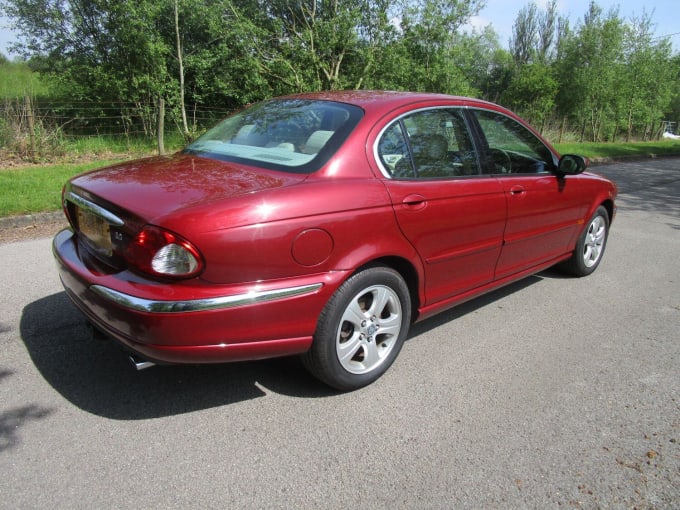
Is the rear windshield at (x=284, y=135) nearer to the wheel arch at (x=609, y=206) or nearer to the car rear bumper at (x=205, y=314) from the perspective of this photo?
the car rear bumper at (x=205, y=314)

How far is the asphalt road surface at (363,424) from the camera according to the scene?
214 centimetres

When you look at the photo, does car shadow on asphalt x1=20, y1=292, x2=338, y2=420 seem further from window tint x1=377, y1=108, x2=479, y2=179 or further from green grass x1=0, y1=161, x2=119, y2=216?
green grass x1=0, y1=161, x2=119, y2=216

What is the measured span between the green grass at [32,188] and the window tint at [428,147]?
5.47 meters

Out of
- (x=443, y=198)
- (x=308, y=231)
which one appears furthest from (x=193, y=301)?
(x=443, y=198)

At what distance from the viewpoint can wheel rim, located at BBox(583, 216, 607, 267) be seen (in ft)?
16.1

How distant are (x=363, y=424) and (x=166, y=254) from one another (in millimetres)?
1304

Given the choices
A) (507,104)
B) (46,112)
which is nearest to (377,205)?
(46,112)

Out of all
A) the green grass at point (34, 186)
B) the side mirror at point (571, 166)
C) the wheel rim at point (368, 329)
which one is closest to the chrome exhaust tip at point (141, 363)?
the wheel rim at point (368, 329)

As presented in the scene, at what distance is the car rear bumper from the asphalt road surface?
1.50ft

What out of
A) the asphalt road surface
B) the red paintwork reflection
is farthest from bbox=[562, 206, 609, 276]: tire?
the red paintwork reflection

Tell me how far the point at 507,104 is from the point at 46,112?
25742 mm

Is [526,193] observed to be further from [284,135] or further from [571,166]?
[284,135]

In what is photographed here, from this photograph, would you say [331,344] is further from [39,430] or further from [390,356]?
[39,430]

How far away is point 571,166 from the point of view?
13.6ft
